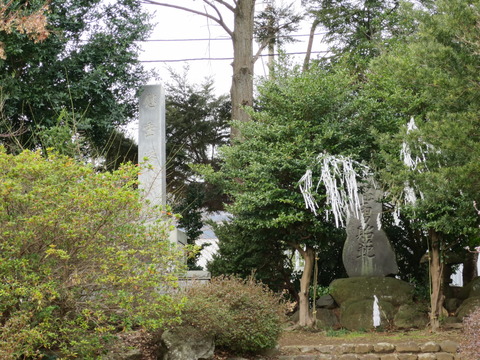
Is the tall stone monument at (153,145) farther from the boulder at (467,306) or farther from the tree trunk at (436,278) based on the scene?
the boulder at (467,306)

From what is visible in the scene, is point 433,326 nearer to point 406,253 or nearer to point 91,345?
point 406,253

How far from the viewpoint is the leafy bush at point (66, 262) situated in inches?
209

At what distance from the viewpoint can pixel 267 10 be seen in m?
16.0

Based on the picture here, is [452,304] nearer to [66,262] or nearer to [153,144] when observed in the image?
[153,144]

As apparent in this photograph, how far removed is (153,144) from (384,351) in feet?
16.4

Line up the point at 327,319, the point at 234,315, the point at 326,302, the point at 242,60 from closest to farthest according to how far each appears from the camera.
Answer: the point at 234,315
the point at 327,319
the point at 326,302
the point at 242,60

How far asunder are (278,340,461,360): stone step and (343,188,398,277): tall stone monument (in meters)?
2.94

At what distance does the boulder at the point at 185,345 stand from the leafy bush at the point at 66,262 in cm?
82

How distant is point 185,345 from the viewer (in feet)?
22.5

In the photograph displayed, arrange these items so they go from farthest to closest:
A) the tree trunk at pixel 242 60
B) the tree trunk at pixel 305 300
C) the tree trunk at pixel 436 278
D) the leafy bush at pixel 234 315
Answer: the tree trunk at pixel 242 60, the tree trunk at pixel 305 300, the tree trunk at pixel 436 278, the leafy bush at pixel 234 315

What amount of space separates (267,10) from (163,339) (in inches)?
444

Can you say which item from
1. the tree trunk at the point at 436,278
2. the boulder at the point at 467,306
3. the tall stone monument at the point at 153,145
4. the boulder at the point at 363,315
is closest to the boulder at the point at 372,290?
the boulder at the point at 363,315

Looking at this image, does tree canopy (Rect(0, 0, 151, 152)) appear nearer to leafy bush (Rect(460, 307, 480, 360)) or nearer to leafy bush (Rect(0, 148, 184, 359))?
leafy bush (Rect(0, 148, 184, 359))

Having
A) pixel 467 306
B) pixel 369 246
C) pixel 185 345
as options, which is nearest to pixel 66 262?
pixel 185 345
